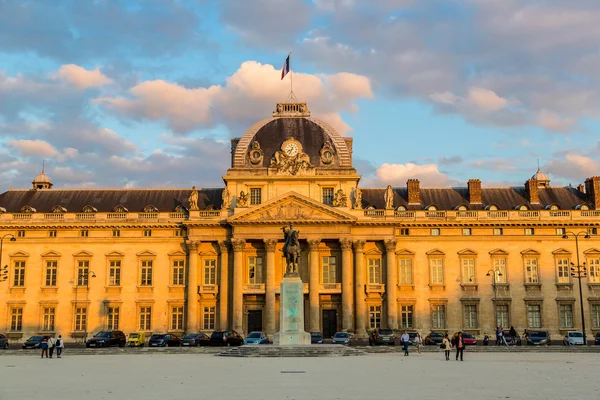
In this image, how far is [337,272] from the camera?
229ft

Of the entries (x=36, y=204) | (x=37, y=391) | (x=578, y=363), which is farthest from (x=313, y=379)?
(x=36, y=204)

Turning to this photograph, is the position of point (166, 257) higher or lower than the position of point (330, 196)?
lower

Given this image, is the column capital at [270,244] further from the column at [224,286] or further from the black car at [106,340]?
the black car at [106,340]

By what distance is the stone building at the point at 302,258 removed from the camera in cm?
6844

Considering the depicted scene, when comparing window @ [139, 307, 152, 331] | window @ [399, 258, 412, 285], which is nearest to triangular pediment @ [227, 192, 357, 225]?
window @ [399, 258, 412, 285]

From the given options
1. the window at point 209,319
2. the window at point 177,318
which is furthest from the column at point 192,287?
the window at point 177,318

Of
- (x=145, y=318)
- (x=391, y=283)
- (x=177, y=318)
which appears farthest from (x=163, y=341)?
(x=391, y=283)

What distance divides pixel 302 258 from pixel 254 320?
726 cm

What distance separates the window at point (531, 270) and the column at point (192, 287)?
3089 cm

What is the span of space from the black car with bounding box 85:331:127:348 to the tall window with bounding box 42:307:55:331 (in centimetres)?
1227

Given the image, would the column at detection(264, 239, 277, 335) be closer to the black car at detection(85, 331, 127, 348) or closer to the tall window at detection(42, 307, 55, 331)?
the black car at detection(85, 331, 127, 348)

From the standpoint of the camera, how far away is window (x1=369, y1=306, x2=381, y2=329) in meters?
68.9

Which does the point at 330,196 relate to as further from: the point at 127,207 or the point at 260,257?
the point at 127,207

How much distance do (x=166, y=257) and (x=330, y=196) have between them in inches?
654
